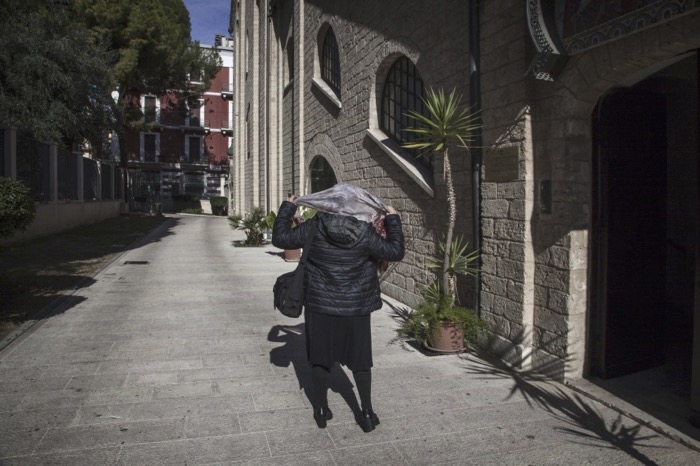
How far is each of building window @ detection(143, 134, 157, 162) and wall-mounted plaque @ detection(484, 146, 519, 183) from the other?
4620 centimetres

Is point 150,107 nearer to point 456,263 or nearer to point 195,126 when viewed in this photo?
point 195,126

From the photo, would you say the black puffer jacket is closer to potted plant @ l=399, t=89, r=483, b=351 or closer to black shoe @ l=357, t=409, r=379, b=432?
→ black shoe @ l=357, t=409, r=379, b=432

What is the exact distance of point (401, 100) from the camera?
28.7ft

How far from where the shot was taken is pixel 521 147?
17.3 feet

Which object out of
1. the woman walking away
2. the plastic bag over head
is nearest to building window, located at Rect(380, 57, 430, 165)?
the plastic bag over head

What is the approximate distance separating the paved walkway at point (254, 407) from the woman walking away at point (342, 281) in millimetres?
425

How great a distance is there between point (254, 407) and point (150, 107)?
47172mm

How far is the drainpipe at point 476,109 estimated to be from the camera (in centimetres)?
591

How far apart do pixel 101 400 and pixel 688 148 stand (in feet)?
20.8

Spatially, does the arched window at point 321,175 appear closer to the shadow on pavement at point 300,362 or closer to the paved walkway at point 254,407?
the shadow on pavement at point 300,362

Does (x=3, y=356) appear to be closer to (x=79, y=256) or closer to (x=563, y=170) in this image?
(x=563, y=170)

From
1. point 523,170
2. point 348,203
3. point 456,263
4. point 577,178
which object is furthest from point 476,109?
point 348,203

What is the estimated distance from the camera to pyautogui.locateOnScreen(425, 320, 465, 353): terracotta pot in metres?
5.72

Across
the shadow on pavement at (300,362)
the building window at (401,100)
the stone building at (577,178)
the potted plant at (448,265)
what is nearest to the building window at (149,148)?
the building window at (401,100)
